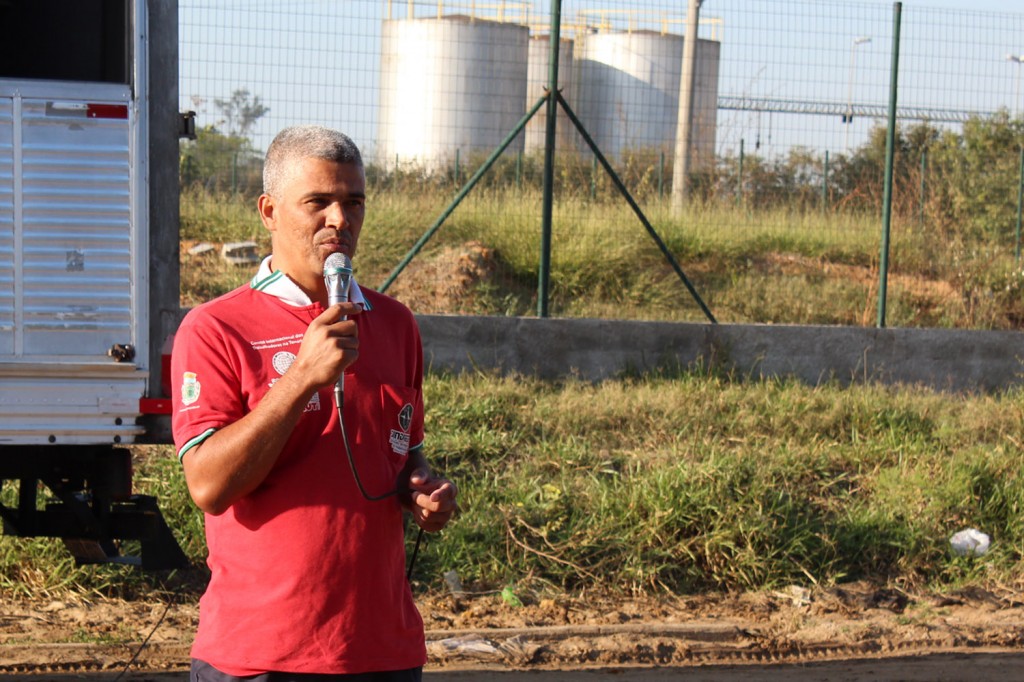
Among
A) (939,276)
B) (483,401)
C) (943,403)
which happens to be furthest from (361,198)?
(939,276)

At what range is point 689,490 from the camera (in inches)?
289

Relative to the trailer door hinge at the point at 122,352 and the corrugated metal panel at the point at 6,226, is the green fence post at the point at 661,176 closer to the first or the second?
the trailer door hinge at the point at 122,352

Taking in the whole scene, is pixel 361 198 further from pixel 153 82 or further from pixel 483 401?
pixel 483 401

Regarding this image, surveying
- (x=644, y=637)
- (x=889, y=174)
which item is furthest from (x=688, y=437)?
(x=889, y=174)

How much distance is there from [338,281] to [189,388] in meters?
0.38

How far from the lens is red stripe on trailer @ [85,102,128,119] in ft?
15.6

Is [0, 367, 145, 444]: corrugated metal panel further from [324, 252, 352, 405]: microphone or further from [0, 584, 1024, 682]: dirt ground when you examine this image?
[324, 252, 352, 405]: microphone

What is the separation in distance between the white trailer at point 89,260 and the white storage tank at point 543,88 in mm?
4819

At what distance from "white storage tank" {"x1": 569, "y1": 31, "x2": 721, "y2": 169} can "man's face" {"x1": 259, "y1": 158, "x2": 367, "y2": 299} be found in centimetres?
761

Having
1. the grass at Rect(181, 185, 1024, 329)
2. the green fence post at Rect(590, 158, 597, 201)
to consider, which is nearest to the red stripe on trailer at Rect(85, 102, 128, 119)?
the grass at Rect(181, 185, 1024, 329)

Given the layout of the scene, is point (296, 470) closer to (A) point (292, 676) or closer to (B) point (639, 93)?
(A) point (292, 676)

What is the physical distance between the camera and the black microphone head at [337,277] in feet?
8.00

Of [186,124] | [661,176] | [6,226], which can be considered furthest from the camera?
[661,176]

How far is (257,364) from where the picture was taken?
2516 mm
